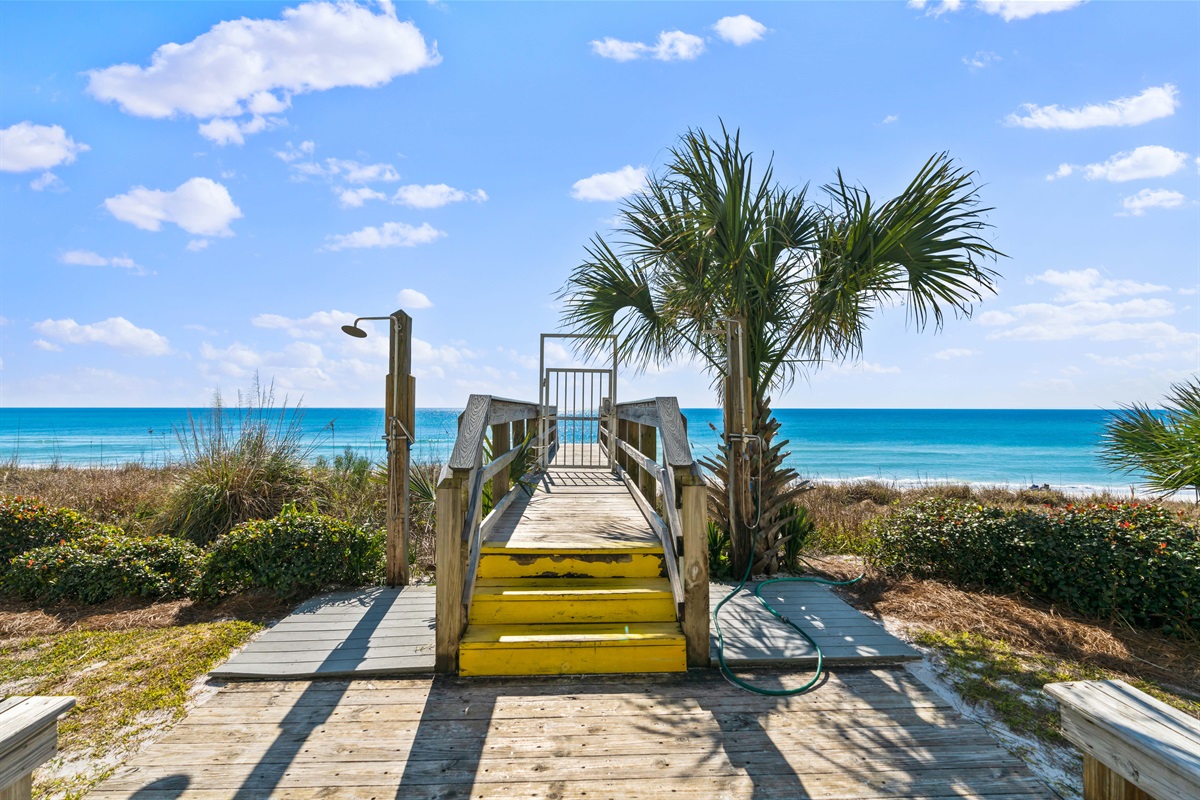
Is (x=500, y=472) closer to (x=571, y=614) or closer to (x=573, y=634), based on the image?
(x=571, y=614)

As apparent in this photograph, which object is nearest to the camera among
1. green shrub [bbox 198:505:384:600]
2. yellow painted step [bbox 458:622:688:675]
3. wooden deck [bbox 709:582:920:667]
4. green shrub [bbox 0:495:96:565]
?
yellow painted step [bbox 458:622:688:675]

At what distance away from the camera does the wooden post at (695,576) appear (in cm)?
363

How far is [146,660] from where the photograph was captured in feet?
12.4

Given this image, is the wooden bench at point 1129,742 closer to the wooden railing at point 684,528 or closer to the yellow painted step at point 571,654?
the wooden railing at point 684,528

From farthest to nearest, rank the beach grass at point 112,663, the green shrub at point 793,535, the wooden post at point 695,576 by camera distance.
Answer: the green shrub at point 793,535
the wooden post at point 695,576
the beach grass at point 112,663

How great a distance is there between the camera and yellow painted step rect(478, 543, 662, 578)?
425 centimetres

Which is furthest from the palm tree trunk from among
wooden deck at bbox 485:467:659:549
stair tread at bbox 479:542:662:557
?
stair tread at bbox 479:542:662:557

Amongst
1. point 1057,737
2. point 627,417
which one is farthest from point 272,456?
point 1057,737

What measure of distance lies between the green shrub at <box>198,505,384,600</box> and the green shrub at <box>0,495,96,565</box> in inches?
74.0

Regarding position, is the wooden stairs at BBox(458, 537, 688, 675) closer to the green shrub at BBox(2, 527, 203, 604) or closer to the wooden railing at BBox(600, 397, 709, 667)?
the wooden railing at BBox(600, 397, 709, 667)

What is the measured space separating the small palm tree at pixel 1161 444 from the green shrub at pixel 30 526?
33.5 ft

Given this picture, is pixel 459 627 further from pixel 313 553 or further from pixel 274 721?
pixel 313 553

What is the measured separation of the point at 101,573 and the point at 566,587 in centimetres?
417

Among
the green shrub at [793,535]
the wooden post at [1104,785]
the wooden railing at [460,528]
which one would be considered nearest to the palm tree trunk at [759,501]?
the green shrub at [793,535]
